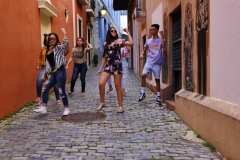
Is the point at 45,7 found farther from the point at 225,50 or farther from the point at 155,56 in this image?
the point at 225,50

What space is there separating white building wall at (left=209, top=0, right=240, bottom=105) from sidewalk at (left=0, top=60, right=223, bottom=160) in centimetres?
76

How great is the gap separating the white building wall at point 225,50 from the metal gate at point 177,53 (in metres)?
2.25

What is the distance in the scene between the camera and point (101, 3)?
27.7m

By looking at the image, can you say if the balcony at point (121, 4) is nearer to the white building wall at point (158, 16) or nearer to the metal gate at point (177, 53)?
the white building wall at point (158, 16)

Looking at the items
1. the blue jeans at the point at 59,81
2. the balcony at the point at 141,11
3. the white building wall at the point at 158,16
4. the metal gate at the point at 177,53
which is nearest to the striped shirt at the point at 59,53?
the blue jeans at the point at 59,81

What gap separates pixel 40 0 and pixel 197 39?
4.89m

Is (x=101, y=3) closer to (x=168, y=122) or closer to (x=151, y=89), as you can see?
(x=151, y=89)

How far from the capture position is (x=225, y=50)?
340 cm

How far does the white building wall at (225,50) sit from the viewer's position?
310cm

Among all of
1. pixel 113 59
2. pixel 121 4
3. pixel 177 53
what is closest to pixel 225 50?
pixel 113 59

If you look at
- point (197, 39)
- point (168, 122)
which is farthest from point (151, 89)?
point (197, 39)

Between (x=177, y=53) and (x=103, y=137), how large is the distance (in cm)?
308

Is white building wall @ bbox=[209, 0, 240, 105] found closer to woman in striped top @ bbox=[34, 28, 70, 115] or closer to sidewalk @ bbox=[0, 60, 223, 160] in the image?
sidewalk @ bbox=[0, 60, 223, 160]

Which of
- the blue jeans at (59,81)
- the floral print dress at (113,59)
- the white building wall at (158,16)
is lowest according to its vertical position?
the blue jeans at (59,81)
